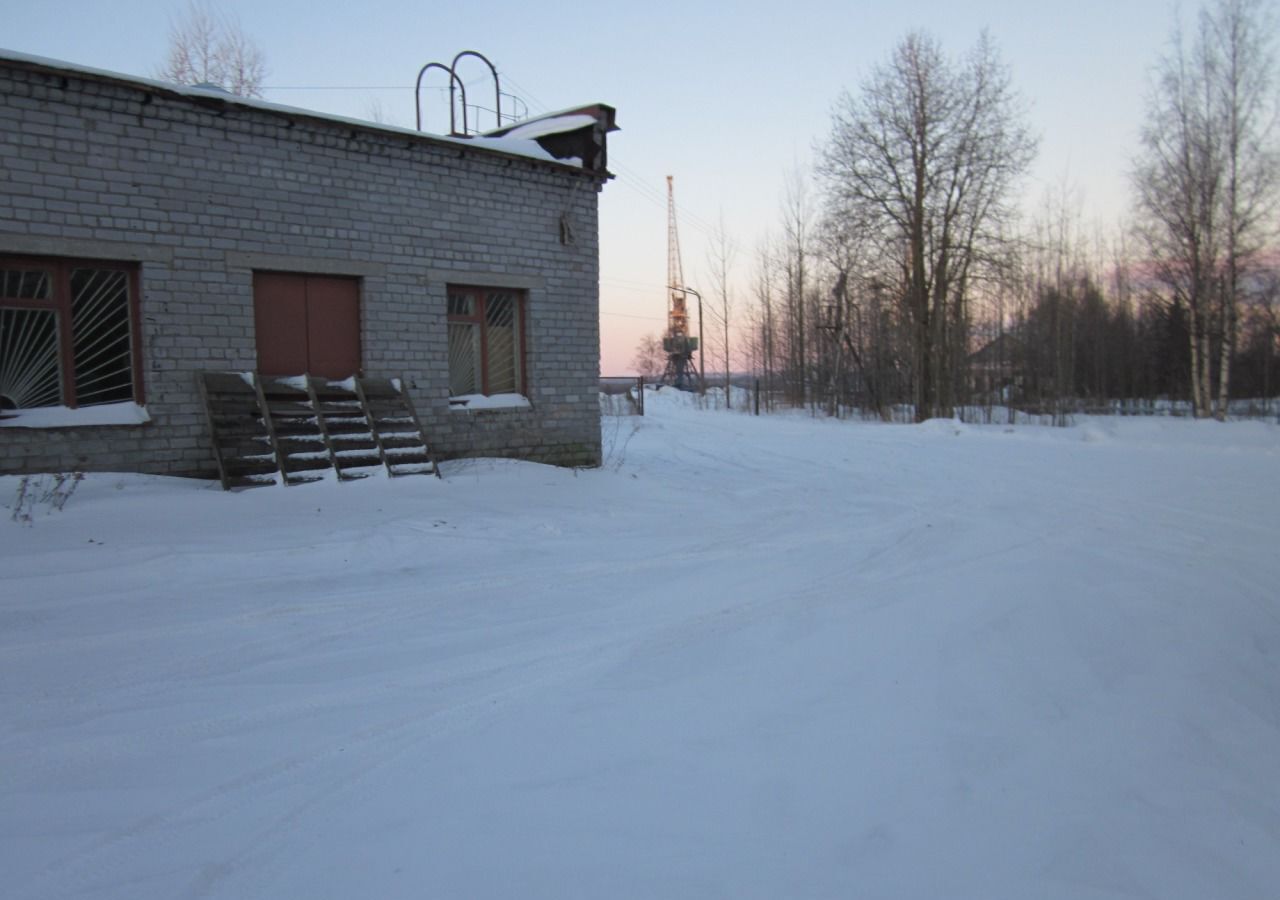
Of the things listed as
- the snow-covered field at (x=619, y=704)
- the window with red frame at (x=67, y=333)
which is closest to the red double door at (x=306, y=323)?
the window with red frame at (x=67, y=333)

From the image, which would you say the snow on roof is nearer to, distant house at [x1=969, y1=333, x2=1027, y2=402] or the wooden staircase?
the wooden staircase

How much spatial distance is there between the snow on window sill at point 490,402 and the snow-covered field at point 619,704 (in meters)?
2.74

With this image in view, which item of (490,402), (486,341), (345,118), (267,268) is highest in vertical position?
(345,118)

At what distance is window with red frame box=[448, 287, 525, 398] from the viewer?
1072cm

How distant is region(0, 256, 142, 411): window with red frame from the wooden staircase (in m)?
0.85

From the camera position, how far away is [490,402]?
10.9 meters

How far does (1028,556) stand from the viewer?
22.6 feet

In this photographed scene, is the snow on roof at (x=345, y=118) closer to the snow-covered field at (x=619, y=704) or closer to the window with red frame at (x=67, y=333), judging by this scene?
the window with red frame at (x=67, y=333)

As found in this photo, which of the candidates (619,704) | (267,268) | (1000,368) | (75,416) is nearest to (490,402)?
(267,268)

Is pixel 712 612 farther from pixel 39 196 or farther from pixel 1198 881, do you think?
pixel 39 196

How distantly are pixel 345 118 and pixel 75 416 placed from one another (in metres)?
4.32

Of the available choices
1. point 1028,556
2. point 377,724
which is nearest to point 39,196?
point 377,724

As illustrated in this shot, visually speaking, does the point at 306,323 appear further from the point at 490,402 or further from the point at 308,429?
the point at 490,402

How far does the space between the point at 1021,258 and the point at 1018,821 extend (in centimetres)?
2478
